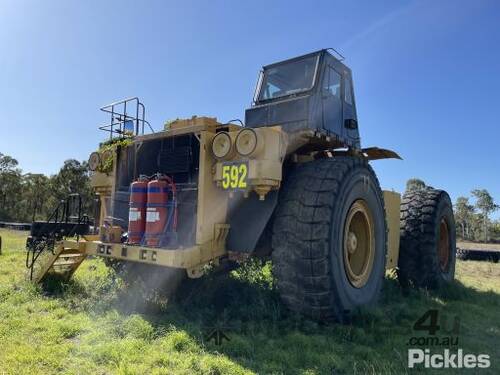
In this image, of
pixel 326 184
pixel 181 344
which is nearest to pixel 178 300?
pixel 181 344

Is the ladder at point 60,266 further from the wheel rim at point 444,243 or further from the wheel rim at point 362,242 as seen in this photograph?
the wheel rim at point 444,243

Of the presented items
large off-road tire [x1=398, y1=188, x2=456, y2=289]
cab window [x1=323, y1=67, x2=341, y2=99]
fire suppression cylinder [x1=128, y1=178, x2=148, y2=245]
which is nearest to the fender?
fire suppression cylinder [x1=128, y1=178, x2=148, y2=245]

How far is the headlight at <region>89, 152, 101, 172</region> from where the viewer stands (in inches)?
261

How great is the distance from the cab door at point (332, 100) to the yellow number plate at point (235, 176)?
6.35 ft

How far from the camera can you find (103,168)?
657 cm

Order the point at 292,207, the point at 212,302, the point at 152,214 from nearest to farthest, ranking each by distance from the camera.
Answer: the point at 292,207, the point at 152,214, the point at 212,302

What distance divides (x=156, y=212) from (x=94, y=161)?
2092 millimetres

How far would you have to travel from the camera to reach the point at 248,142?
473cm

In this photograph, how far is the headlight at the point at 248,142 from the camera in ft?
15.3

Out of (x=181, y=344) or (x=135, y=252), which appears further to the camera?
(x=135, y=252)

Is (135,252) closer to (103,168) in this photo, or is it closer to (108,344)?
(108,344)

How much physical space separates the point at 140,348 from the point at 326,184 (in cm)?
259

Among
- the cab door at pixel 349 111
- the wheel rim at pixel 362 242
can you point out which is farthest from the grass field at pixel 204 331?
the cab door at pixel 349 111

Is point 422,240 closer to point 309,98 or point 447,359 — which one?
point 309,98
